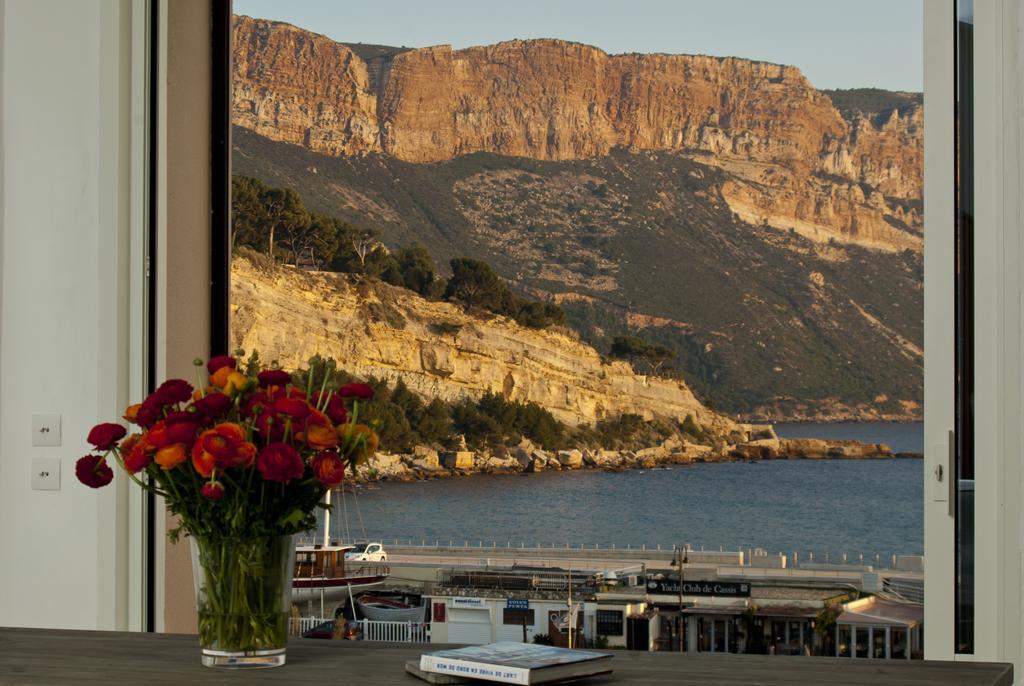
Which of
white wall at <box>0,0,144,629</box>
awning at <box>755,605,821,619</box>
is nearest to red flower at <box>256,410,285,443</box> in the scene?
white wall at <box>0,0,144,629</box>

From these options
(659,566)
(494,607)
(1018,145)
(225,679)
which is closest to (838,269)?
(659,566)

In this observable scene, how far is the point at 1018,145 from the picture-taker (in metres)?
1.62

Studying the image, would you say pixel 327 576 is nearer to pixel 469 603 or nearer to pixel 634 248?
pixel 469 603

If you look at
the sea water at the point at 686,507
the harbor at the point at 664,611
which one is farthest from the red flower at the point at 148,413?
the sea water at the point at 686,507

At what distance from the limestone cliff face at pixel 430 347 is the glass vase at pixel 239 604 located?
15.9 feet

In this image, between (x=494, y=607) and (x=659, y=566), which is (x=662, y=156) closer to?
(x=659, y=566)

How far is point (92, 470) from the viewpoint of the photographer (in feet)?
3.59

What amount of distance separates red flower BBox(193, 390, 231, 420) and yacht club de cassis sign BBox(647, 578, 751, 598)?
10.6ft

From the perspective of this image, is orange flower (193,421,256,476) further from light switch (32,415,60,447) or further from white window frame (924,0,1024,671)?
light switch (32,415,60,447)

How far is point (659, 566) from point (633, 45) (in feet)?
10.3

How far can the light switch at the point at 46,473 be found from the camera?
214 cm

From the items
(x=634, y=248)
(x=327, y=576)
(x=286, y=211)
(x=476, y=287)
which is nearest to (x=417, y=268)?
(x=476, y=287)

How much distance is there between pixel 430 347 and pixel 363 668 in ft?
16.7

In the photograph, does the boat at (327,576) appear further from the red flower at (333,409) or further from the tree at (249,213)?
the red flower at (333,409)
